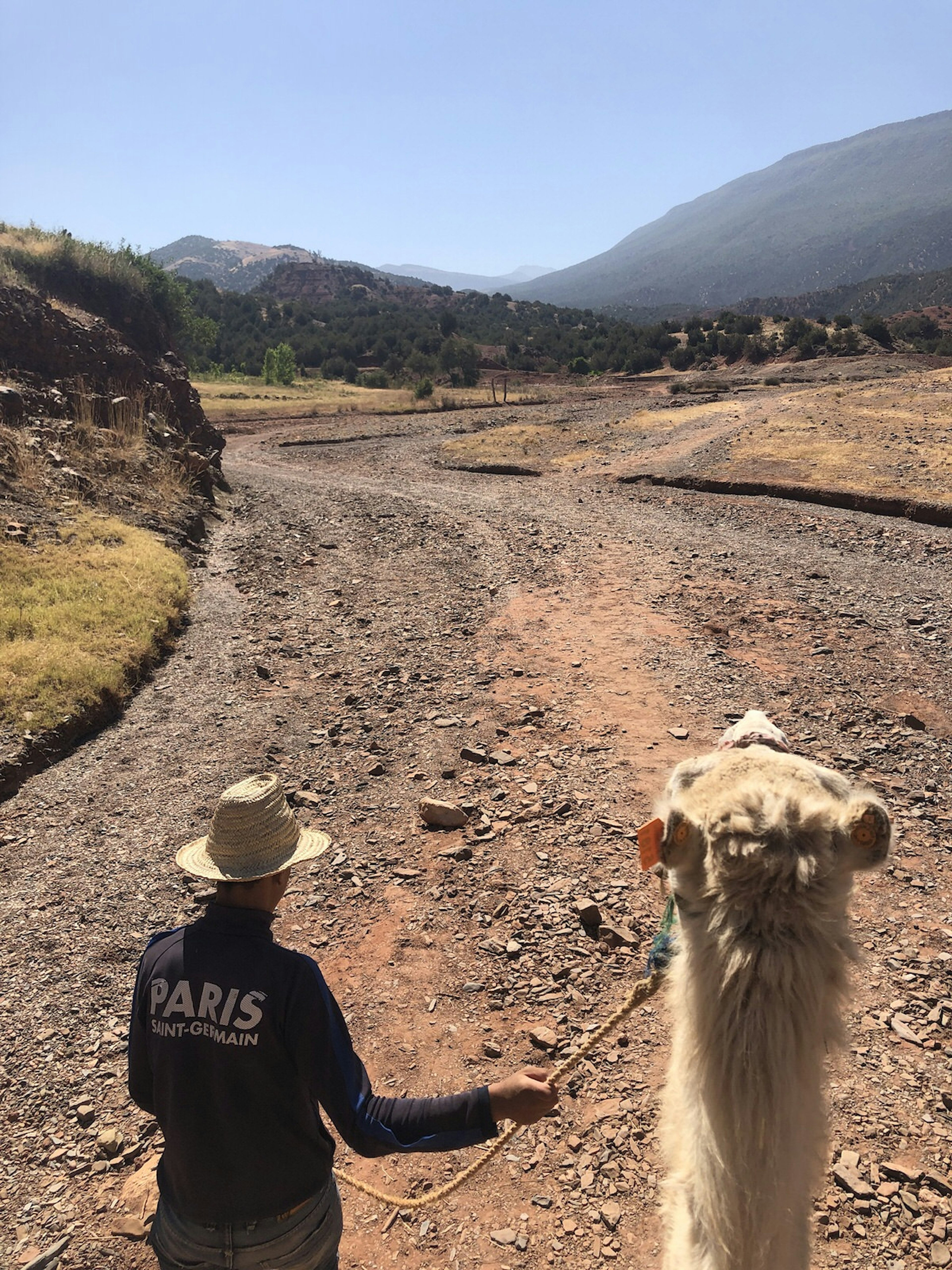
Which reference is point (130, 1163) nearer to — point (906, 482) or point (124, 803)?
point (124, 803)

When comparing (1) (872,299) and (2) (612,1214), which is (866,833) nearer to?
(2) (612,1214)

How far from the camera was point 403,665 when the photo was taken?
8852 millimetres

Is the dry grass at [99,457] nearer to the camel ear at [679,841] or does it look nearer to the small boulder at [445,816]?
the small boulder at [445,816]

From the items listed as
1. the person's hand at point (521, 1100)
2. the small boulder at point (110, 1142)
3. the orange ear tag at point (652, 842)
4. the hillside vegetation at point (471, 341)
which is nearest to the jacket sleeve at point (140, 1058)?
the person's hand at point (521, 1100)

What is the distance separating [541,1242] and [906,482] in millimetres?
15404

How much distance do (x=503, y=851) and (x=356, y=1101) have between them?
3.59 metres

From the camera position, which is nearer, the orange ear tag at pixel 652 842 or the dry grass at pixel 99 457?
the orange ear tag at pixel 652 842

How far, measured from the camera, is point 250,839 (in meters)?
1.99

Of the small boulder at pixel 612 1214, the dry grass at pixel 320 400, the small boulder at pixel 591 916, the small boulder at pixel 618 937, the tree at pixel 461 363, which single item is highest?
the tree at pixel 461 363

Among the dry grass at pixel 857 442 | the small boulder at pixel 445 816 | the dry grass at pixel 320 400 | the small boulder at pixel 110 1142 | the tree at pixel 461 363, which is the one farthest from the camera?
the tree at pixel 461 363

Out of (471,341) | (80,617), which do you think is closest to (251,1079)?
(80,617)

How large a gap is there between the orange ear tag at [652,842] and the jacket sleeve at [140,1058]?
4.26 ft

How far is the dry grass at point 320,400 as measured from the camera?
3738 cm

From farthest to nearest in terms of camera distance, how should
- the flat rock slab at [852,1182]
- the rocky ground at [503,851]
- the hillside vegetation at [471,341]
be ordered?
the hillside vegetation at [471,341] < the rocky ground at [503,851] < the flat rock slab at [852,1182]
